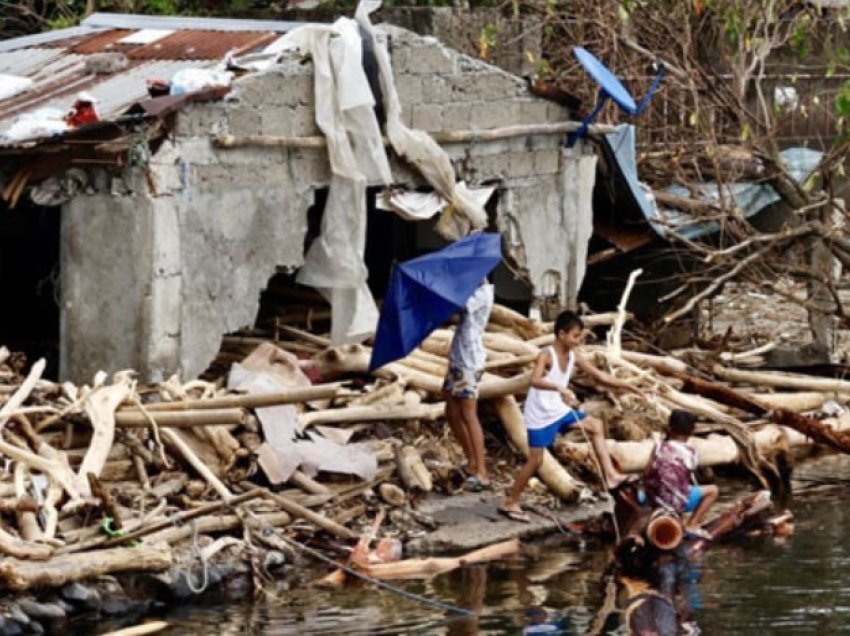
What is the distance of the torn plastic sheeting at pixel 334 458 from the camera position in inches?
593

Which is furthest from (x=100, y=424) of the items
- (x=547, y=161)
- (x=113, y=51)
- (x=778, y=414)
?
(x=547, y=161)

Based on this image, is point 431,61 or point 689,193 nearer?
point 431,61

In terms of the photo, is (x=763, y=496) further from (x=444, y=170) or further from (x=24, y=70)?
(x=24, y=70)

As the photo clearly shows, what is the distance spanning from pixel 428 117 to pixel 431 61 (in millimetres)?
478

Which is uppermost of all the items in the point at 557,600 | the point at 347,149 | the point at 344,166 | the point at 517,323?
the point at 347,149

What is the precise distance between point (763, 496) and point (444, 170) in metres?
4.14

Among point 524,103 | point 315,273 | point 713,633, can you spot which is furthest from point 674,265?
point 713,633

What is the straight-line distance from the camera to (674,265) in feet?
71.6

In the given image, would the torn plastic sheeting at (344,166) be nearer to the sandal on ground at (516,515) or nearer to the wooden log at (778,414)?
the sandal on ground at (516,515)

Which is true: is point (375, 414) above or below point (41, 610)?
above

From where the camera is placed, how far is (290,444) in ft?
49.3

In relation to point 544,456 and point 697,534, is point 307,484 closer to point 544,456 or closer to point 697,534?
point 544,456

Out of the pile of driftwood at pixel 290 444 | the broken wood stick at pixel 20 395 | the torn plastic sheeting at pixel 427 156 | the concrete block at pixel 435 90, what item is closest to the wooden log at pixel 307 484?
the pile of driftwood at pixel 290 444

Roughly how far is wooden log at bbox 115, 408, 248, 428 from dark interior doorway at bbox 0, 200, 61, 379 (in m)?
5.20
